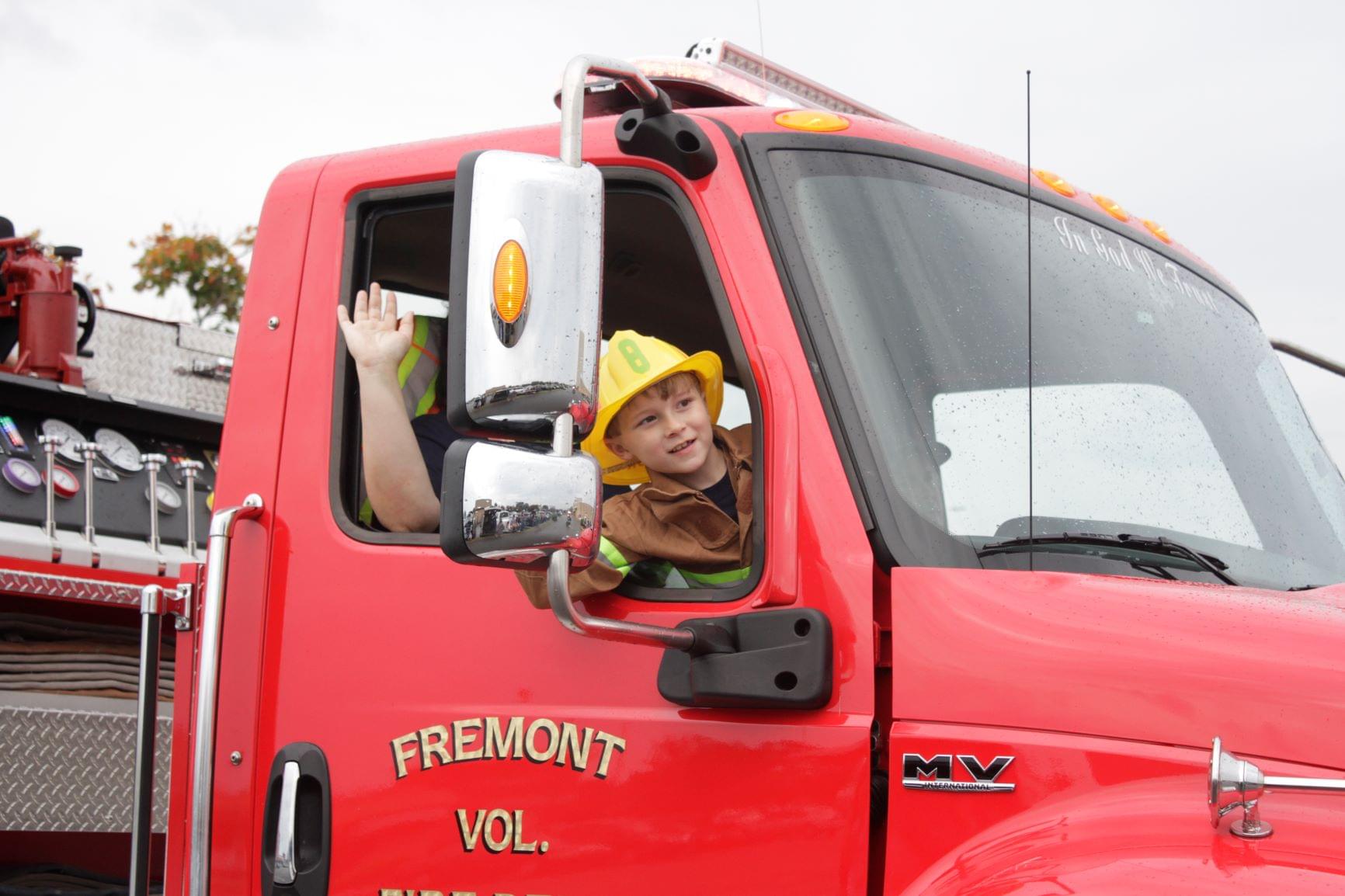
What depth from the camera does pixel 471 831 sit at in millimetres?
2330

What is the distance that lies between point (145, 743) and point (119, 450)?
1246 millimetres

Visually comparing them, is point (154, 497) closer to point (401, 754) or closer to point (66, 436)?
point (66, 436)

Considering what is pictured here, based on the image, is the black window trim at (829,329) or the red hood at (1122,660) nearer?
the red hood at (1122,660)

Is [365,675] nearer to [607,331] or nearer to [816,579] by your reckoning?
[816,579]

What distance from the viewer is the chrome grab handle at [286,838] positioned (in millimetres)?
2457

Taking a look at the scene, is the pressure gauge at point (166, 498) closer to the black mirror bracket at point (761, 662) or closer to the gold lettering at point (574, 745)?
the gold lettering at point (574, 745)

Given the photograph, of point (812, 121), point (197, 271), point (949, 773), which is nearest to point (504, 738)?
point (949, 773)

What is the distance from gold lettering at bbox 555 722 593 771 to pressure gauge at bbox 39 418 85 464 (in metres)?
1.91

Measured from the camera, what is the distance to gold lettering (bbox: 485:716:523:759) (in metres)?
2.32

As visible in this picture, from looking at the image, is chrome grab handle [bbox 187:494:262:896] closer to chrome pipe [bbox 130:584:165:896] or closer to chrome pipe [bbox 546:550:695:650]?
chrome pipe [bbox 130:584:165:896]

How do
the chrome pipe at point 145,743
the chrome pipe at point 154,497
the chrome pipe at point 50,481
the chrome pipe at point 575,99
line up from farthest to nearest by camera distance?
the chrome pipe at point 154,497
the chrome pipe at point 50,481
the chrome pipe at point 145,743
the chrome pipe at point 575,99

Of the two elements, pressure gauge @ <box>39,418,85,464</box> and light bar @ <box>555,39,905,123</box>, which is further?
pressure gauge @ <box>39,418,85,464</box>

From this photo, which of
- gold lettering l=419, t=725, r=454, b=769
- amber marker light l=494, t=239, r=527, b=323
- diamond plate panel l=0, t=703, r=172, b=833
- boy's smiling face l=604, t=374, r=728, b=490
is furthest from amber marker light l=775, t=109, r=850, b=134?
diamond plate panel l=0, t=703, r=172, b=833

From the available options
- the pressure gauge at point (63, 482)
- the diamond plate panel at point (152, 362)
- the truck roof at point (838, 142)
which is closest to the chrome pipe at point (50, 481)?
the pressure gauge at point (63, 482)
